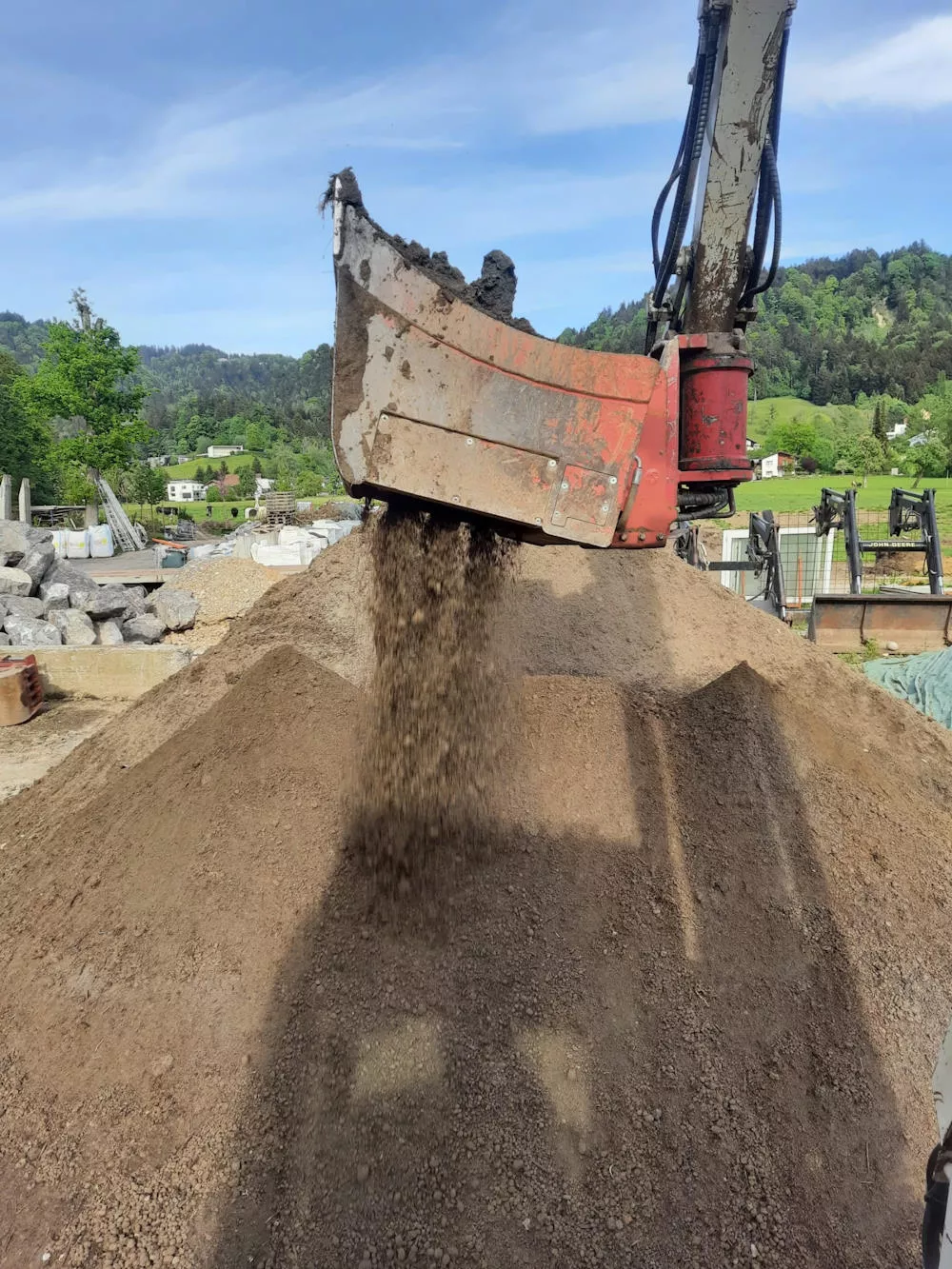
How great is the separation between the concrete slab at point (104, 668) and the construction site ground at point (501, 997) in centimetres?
359

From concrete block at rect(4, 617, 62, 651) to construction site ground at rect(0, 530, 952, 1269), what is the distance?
485 cm

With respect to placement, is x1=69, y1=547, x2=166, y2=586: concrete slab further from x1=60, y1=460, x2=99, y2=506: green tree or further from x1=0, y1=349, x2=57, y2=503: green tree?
x1=0, y1=349, x2=57, y2=503: green tree

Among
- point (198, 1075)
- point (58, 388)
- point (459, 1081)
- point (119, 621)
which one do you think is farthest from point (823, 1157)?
point (58, 388)

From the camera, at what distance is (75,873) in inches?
138

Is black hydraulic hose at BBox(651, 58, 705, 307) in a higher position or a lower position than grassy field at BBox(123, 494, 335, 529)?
higher

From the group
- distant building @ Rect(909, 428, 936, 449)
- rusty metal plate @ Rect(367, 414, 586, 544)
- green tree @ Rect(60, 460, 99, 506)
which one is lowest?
rusty metal plate @ Rect(367, 414, 586, 544)

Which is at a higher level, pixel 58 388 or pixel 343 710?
pixel 58 388

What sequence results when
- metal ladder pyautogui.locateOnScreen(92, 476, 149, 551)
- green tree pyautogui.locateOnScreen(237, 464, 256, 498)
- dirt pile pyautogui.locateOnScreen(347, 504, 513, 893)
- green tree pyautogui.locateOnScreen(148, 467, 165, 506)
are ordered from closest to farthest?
dirt pile pyautogui.locateOnScreen(347, 504, 513, 893), metal ladder pyautogui.locateOnScreen(92, 476, 149, 551), green tree pyautogui.locateOnScreen(148, 467, 165, 506), green tree pyautogui.locateOnScreen(237, 464, 256, 498)

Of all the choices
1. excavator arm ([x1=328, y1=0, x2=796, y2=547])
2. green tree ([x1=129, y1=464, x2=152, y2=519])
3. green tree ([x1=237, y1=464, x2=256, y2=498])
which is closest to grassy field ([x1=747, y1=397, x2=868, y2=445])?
green tree ([x1=237, y1=464, x2=256, y2=498])

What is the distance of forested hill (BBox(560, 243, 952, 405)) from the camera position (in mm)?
84875

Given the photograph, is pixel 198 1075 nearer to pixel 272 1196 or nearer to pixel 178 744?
pixel 272 1196

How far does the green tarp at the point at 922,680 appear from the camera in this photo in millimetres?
6205

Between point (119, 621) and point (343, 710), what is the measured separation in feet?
23.5

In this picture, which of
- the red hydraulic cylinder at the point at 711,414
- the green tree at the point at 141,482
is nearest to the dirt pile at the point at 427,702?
the red hydraulic cylinder at the point at 711,414
